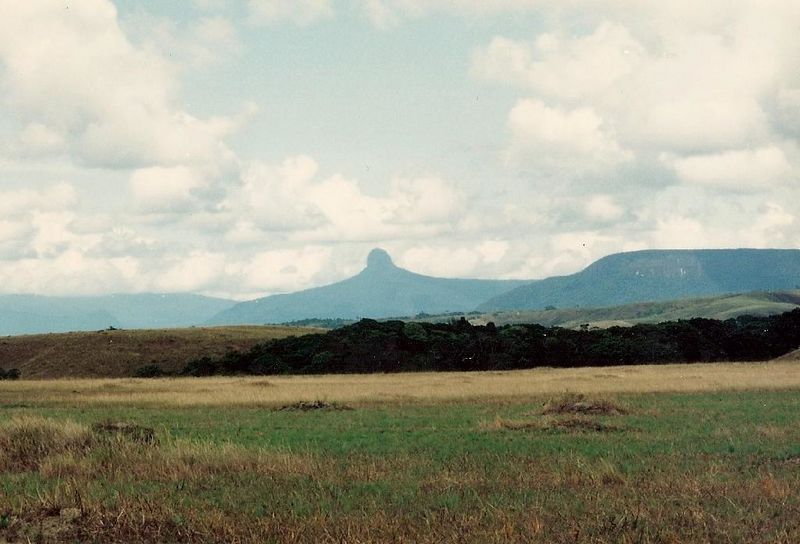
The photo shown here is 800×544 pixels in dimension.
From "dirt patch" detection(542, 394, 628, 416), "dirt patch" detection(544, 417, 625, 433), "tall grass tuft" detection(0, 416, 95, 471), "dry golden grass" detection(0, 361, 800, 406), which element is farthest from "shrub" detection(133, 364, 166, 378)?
"tall grass tuft" detection(0, 416, 95, 471)

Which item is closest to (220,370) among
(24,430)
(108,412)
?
(108,412)

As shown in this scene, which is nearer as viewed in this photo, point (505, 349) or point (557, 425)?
point (557, 425)

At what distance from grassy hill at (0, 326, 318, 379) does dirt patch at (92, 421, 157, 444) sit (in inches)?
3101

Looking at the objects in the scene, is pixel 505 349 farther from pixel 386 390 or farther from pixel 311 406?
pixel 311 406

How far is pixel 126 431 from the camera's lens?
68.5 feet

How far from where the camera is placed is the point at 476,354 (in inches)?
3617

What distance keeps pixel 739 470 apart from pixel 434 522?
8.23 m

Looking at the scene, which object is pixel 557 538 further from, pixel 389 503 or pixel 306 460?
pixel 306 460

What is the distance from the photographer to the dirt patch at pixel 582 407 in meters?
30.1

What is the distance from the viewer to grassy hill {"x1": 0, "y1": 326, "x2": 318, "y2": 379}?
98.6m

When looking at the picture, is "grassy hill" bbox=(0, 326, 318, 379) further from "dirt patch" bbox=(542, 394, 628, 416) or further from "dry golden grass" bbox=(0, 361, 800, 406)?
"dirt patch" bbox=(542, 394, 628, 416)

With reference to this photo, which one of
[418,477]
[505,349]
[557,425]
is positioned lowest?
[557,425]

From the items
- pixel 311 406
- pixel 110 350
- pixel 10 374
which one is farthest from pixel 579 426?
pixel 110 350

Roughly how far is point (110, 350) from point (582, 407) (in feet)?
295
